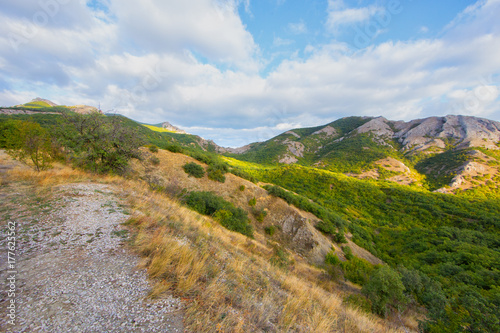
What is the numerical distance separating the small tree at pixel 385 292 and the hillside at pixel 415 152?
63.5 metres

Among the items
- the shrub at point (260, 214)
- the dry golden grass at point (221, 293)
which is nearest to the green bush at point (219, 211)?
the shrub at point (260, 214)

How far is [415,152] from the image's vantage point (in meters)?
77.8

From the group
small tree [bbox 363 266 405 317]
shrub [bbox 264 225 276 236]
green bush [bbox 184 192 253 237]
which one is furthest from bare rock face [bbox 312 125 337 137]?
small tree [bbox 363 266 405 317]

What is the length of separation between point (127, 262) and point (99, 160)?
14.1 meters

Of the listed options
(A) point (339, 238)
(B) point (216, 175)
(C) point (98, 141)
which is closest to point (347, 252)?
(A) point (339, 238)

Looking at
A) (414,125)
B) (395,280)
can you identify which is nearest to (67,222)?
(395,280)

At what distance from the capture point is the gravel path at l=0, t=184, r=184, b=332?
2.53 metres

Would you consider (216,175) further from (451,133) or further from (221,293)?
(451,133)

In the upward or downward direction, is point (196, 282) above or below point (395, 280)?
above

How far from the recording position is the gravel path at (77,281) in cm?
253

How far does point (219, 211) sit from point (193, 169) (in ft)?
28.1

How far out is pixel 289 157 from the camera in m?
101

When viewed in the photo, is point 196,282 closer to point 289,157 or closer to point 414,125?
point 289,157

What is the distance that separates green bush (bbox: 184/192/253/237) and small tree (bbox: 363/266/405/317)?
9.86 metres
